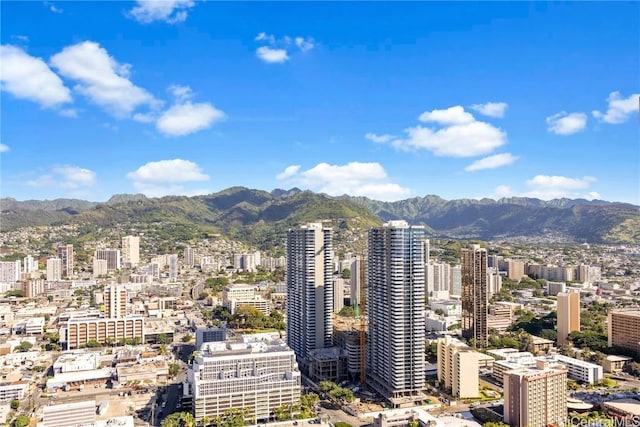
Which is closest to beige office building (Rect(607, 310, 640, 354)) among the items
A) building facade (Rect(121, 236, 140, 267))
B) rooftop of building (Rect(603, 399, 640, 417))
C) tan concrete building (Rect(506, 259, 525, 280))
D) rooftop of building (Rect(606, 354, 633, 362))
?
rooftop of building (Rect(606, 354, 633, 362))

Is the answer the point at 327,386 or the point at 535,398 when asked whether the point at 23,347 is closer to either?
the point at 327,386

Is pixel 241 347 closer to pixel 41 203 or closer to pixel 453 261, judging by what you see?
pixel 453 261

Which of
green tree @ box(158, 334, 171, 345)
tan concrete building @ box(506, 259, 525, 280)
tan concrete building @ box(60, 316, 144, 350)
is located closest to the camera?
tan concrete building @ box(60, 316, 144, 350)

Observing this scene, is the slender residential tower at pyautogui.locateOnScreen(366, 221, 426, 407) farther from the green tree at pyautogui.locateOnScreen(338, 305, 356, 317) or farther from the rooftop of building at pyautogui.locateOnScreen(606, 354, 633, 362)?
the green tree at pyautogui.locateOnScreen(338, 305, 356, 317)

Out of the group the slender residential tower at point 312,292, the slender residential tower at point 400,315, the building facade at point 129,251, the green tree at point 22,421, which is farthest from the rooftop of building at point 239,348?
the building facade at point 129,251

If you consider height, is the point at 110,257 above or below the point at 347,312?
above

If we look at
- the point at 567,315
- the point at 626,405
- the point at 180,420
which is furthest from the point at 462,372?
the point at 567,315

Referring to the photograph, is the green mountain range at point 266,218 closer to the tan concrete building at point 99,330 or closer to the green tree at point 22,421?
the tan concrete building at point 99,330
